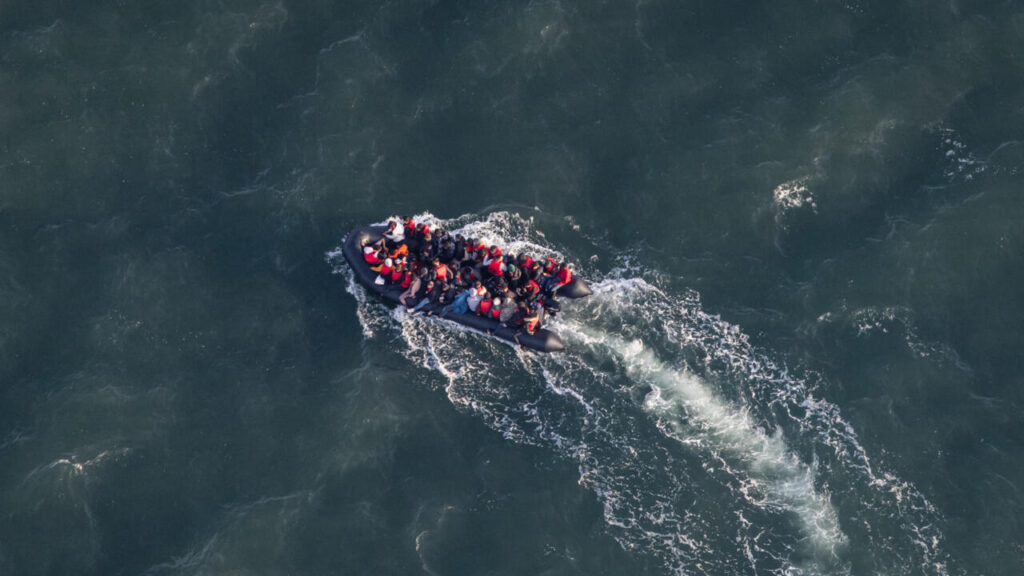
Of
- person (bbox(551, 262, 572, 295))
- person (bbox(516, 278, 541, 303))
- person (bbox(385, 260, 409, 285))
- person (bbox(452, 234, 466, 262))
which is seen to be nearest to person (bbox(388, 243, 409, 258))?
person (bbox(385, 260, 409, 285))

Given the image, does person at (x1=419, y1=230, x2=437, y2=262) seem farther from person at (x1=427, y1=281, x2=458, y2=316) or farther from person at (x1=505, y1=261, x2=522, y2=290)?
person at (x1=505, y1=261, x2=522, y2=290)

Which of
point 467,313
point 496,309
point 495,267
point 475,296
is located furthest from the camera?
point 467,313

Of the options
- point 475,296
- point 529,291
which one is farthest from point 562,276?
point 475,296

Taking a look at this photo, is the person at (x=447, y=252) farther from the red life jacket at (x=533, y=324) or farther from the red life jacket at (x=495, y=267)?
the red life jacket at (x=533, y=324)

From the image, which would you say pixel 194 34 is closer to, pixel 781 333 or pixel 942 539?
pixel 781 333

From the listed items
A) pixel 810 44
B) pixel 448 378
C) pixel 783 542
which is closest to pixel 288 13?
pixel 448 378

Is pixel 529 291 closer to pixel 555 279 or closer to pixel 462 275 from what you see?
pixel 555 279

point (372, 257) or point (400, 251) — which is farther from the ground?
point (400, 251)
